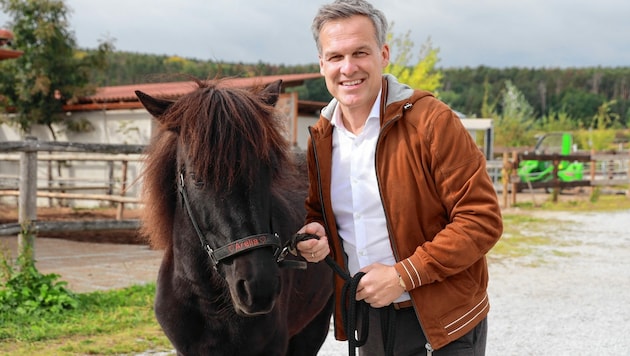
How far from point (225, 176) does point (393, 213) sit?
0.66 metres

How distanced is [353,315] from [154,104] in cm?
123

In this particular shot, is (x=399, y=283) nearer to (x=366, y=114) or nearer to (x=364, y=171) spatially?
(x=364, y=171)

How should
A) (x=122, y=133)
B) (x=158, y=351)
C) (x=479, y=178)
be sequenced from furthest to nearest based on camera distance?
(x=122, y=133) → (x=158, y=351) → (x=479, y=178)

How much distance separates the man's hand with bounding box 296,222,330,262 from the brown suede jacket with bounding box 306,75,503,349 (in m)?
0.27

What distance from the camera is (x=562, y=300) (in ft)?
23.6

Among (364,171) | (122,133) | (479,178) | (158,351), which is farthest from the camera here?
(122,133)

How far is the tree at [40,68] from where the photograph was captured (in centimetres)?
1714

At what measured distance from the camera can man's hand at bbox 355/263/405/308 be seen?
2020mm

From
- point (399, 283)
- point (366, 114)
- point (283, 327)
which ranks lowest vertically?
point (283, 327)

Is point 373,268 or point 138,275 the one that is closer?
point 373,268

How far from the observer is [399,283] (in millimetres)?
2012

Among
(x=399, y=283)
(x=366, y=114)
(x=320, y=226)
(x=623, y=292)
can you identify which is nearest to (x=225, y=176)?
(x=320, y=226)

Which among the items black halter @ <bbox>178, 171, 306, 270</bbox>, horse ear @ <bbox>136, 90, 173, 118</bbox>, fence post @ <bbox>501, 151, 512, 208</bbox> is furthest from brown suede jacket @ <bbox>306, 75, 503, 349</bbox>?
fence post @ <bbox>501, 151, 512, 208</bbox>

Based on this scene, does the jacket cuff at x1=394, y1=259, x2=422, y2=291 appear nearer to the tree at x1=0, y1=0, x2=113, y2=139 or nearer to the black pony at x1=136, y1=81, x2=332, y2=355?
the black pony at x1=136, y1=81, x2=332, y2=355
